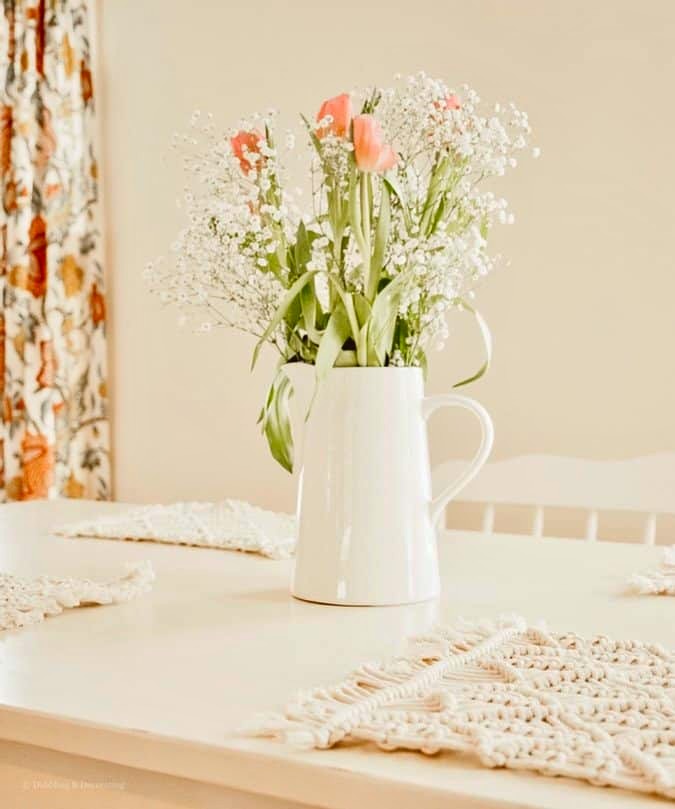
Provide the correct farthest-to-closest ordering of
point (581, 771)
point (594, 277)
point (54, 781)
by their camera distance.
Result: point (594, 277) → point (54, 781) → point (581, 771)

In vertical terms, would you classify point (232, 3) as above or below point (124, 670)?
above

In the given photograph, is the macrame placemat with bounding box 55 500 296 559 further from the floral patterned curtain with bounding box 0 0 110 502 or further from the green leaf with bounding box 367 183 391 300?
the floral patterned curtain with bounding box 0 0 110 502

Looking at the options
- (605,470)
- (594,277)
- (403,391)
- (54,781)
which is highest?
(594,277)

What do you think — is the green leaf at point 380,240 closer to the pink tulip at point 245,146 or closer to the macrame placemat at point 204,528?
the pink tulip at point 245,146

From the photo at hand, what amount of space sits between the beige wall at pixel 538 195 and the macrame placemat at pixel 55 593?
1512 mm

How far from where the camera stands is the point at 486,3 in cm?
250

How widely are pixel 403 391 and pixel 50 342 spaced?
2.18 meters

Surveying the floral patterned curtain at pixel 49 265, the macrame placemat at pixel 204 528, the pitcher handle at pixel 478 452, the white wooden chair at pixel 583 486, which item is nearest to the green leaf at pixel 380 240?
the pitcher handle at pixel 478 452

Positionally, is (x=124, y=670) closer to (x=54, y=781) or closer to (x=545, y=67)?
(x=54, y=781)

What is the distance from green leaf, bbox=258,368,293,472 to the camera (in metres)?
1.06

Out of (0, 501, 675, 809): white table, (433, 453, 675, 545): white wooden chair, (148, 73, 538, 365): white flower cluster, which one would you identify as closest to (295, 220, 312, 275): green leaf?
(148, 73, 538, 365): white flower cluster

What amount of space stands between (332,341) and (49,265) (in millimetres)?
2225

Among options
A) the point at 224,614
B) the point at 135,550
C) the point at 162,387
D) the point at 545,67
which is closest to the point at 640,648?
the point at 224,614

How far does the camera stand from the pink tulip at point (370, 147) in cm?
92
